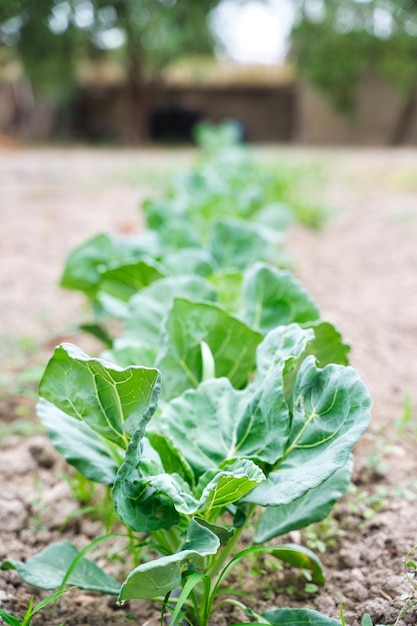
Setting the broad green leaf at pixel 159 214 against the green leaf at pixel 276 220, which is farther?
the green leaf at pixel 276 220

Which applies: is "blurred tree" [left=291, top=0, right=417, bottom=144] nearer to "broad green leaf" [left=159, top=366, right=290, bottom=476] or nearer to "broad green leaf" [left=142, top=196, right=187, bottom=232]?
"broad green leaf" [left=142, top=196, right=187, bottom=232]

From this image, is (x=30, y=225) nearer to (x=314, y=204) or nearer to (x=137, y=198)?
(x=137, y=198)

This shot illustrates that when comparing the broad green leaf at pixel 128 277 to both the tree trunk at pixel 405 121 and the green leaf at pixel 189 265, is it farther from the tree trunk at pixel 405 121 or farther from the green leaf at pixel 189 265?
the tree trunk at pixel 405 121

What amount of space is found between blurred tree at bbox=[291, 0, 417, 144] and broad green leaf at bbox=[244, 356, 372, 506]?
15.7 meters

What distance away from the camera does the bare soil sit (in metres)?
1.35

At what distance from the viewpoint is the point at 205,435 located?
1335mm

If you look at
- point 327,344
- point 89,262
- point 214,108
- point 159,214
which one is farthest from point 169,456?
point 214,108

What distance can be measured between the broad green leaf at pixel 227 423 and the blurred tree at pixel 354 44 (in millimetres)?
15666

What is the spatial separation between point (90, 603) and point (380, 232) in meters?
4.08

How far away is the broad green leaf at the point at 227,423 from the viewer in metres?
1.24

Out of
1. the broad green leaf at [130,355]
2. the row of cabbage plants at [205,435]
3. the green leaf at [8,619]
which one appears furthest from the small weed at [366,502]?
the green leaf at [8,619]

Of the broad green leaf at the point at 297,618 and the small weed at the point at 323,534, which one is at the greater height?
the broad green leaf at the point at 297,618

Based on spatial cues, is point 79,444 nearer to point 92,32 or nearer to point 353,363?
point 353,363

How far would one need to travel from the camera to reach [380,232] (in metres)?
4.95
